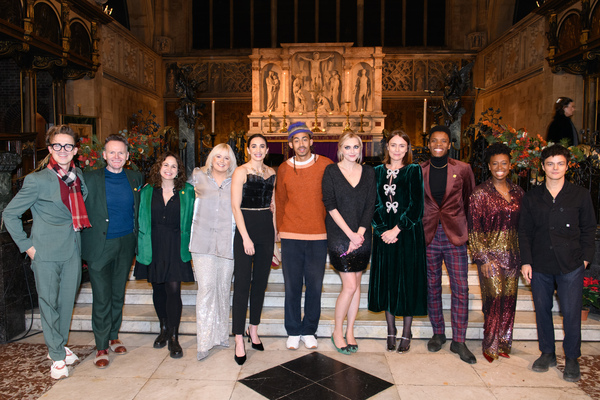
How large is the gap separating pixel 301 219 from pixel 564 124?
414 cm

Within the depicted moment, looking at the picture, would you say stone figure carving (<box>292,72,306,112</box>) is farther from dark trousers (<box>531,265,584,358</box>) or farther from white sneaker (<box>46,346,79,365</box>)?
white sneaker (<box>46,346,79,365</box>)

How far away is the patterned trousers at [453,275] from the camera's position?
3.59 m

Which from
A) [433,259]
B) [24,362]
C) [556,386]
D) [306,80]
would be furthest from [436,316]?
[306,80]

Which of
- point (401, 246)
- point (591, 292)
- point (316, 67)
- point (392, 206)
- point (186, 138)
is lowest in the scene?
point (591, 292)

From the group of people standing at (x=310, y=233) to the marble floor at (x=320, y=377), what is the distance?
0.41 feet

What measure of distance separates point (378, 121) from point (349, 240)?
726 centimetres

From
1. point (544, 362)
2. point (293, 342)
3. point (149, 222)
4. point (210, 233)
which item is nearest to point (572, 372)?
point (544, 362)

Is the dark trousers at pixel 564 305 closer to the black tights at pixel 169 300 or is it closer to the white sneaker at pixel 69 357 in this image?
the black tights at pixel 169 300

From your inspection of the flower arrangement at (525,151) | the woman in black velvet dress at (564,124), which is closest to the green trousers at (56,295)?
the flower arrangement at (525,151)

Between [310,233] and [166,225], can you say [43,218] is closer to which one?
[166,225]

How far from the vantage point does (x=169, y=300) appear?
367 centimetres

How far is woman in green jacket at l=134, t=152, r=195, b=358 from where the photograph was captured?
3.56 meters

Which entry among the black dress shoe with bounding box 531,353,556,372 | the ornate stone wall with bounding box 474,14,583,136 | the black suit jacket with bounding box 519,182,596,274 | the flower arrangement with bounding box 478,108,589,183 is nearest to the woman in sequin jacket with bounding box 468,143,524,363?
the black suit jacket with bounding box 519,182,596,274

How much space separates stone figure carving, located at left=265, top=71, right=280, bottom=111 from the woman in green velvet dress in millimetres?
A: 7543
